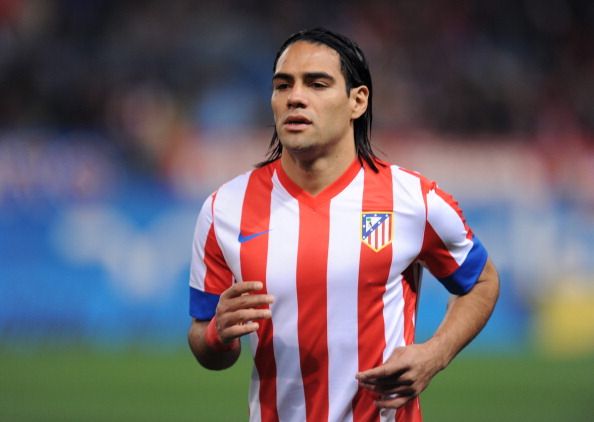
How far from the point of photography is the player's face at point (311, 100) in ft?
12.8

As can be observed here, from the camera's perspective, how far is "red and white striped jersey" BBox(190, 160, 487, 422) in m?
3.87

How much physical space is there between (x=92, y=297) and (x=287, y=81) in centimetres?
828

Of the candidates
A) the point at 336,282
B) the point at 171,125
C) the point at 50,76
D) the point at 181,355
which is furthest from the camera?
the point at 50,76

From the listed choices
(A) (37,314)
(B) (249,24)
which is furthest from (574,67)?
(A) (37,314)

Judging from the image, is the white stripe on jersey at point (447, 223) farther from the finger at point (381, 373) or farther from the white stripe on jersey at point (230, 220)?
the white stripe on jersey at point (230, 220)

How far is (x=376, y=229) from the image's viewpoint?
3949 mm

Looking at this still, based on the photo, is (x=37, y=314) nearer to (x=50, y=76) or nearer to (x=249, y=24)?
(x=50, y=76)

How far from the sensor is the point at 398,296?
13.0 ft

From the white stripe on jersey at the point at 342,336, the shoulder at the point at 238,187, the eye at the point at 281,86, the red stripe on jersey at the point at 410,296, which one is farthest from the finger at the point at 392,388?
the eye at the point at 281,86

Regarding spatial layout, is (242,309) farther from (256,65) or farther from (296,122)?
(256,65)

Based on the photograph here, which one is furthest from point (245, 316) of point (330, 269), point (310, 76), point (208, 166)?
point (208, 166)

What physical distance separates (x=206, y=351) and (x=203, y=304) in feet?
0.67

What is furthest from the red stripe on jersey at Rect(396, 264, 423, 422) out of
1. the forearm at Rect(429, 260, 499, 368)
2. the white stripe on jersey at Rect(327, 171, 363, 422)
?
the white stripe on jersey at Rect(327, 171, 363, 422)

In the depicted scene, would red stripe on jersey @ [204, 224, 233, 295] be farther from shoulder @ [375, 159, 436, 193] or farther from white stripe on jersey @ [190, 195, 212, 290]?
shoulder @ [375, 159, 436, 193]
